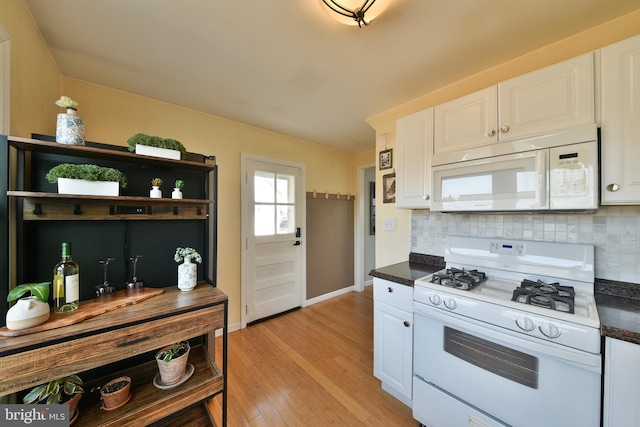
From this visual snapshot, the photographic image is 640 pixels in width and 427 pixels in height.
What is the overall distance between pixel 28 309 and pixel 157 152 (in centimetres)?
91

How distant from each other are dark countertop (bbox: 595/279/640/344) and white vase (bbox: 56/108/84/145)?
2.49m

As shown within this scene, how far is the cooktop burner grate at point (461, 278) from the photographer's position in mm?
1350

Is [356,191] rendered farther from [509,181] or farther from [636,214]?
[636,214]

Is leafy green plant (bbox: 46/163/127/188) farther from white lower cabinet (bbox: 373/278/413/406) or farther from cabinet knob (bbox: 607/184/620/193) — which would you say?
cabinet knob (bbox: 607/184/620/193)

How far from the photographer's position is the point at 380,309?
1.69 m

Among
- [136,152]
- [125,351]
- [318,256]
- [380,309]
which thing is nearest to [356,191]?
[318,256]

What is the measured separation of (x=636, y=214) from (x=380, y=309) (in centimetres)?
151

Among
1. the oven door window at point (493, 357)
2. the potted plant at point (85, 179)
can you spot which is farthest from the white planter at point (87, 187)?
the oven door window at point (493, 357)

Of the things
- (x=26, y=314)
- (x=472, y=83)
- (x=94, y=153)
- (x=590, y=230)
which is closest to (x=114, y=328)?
(x=26, y=314)

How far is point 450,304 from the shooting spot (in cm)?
128

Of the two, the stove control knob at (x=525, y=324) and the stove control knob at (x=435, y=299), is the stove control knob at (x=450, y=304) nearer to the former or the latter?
the stove control knob at (x=435, y=299)

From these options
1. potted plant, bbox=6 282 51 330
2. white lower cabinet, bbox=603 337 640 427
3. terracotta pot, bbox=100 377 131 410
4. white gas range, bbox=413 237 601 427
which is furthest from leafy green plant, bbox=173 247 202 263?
white lower cabinet, bbox=603 337 640 427

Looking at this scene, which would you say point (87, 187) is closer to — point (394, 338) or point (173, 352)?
point (173, 352)

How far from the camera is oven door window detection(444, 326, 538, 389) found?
1.06 metres
